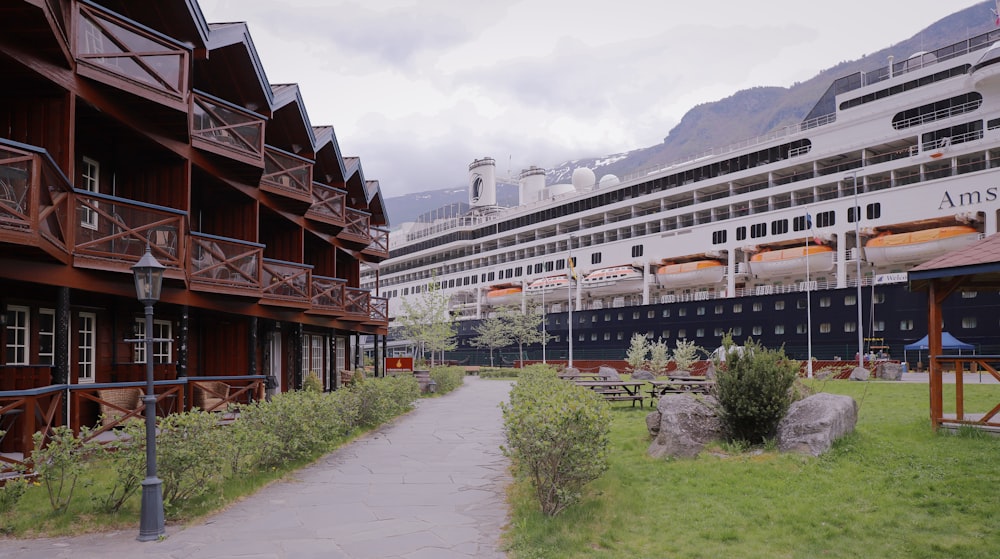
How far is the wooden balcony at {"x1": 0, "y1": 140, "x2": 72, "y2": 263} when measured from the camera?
8062 mm

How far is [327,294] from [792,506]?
15.3m

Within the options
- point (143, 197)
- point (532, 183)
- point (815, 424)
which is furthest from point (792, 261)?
point (143, 197)

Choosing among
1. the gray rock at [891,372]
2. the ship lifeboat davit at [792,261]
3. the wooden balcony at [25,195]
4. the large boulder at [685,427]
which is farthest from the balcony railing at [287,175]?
the ship lifeboat davit at [792,261]

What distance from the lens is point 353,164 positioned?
25.4 m

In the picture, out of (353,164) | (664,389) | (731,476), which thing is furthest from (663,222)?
(731,476)

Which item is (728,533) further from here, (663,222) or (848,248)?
(663,222)

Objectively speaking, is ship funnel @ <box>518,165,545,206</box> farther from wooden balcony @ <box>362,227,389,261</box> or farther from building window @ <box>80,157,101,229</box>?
building window @ <box>80,157,101,229</box>

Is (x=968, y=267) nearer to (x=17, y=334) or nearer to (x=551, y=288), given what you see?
(x=17, y=334)

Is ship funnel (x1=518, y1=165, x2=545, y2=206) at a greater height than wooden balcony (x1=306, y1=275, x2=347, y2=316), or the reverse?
ship funnel (x1=518, y1=165, x2=545, y2=206)

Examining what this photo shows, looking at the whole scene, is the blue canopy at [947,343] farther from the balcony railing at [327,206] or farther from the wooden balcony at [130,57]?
the wooden balcony at [130,57]

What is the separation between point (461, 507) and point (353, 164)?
19386mm

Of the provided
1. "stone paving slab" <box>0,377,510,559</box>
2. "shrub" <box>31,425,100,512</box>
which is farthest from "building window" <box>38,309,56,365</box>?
"stone paving slab" <box>0,377,510,559</box>

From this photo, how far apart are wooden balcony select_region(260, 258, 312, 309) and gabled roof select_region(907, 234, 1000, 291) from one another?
13.0m

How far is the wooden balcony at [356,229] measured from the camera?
24.5 meters
